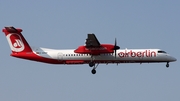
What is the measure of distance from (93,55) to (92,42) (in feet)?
7.53

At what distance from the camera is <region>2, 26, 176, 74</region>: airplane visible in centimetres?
4416

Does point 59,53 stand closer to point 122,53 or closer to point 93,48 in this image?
point 93,48

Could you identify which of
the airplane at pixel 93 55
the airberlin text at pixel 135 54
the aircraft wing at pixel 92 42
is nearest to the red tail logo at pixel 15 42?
the airplane at pixel 93 55

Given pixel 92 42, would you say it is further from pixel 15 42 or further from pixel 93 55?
pixel 15 42

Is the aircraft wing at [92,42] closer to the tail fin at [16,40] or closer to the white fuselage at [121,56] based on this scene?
the white fuselage at [121,56]

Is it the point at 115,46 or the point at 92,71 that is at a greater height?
the point at 115,46

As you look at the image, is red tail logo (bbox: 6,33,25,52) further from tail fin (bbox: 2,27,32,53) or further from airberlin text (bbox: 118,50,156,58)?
airberlin text (bbox: 118,50,156,58)

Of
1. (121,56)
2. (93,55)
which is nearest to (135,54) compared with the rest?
(121,56)

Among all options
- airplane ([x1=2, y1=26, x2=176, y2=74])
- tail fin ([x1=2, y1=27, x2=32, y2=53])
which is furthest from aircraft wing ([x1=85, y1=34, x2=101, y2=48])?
tail fin ([x1=2, y1=27, x2=32, y2=53])

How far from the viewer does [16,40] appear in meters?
47.2

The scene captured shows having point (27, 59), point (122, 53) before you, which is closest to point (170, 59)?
point (122, 53)

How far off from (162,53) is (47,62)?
46.1ft

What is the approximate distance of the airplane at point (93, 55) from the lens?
1738 inches

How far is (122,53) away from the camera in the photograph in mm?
44844
